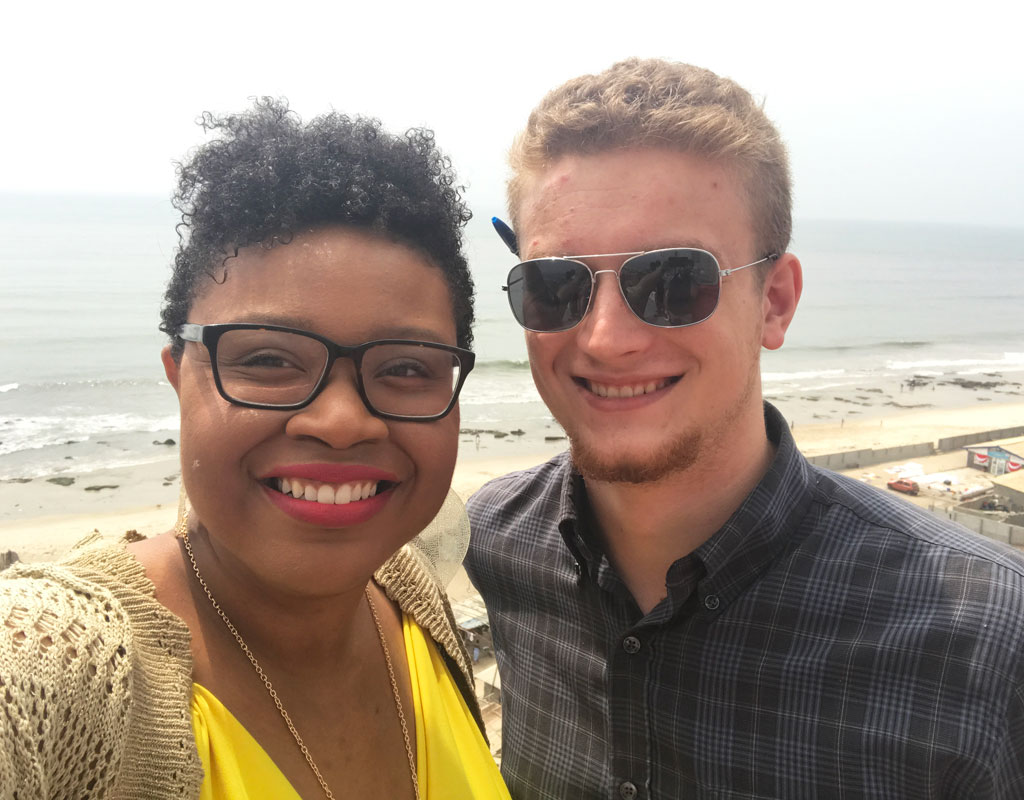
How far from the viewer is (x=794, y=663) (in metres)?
2.15

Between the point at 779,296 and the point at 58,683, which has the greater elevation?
the point at 779,296

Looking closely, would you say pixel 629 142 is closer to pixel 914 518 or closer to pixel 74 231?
pixel 914 518

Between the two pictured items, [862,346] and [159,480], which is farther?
[862,346]

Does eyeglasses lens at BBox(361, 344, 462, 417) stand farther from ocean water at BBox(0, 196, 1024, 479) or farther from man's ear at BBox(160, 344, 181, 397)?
ocean water at BBox(0, 196, 1024, 479)

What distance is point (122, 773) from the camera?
139 cm

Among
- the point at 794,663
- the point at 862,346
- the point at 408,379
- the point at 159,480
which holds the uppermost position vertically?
the point at 408,379

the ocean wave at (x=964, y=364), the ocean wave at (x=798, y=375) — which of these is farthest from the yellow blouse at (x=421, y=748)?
the ocean wave at (x=964, y=364)

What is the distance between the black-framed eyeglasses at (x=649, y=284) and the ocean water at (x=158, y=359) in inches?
316

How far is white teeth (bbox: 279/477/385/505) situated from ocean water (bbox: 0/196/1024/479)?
8.52 meters

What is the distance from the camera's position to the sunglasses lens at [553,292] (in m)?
2.47

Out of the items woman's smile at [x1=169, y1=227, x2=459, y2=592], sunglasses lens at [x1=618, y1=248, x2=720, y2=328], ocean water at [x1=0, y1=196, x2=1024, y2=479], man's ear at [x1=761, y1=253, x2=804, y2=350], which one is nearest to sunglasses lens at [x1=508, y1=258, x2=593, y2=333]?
sunglasses lens at [x1=618, y1=248, x2=720, y2=328]

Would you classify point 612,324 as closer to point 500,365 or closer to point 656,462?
point 656,462

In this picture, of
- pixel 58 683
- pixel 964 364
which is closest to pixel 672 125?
pixel 58 683

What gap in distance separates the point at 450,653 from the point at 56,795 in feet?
4.47
